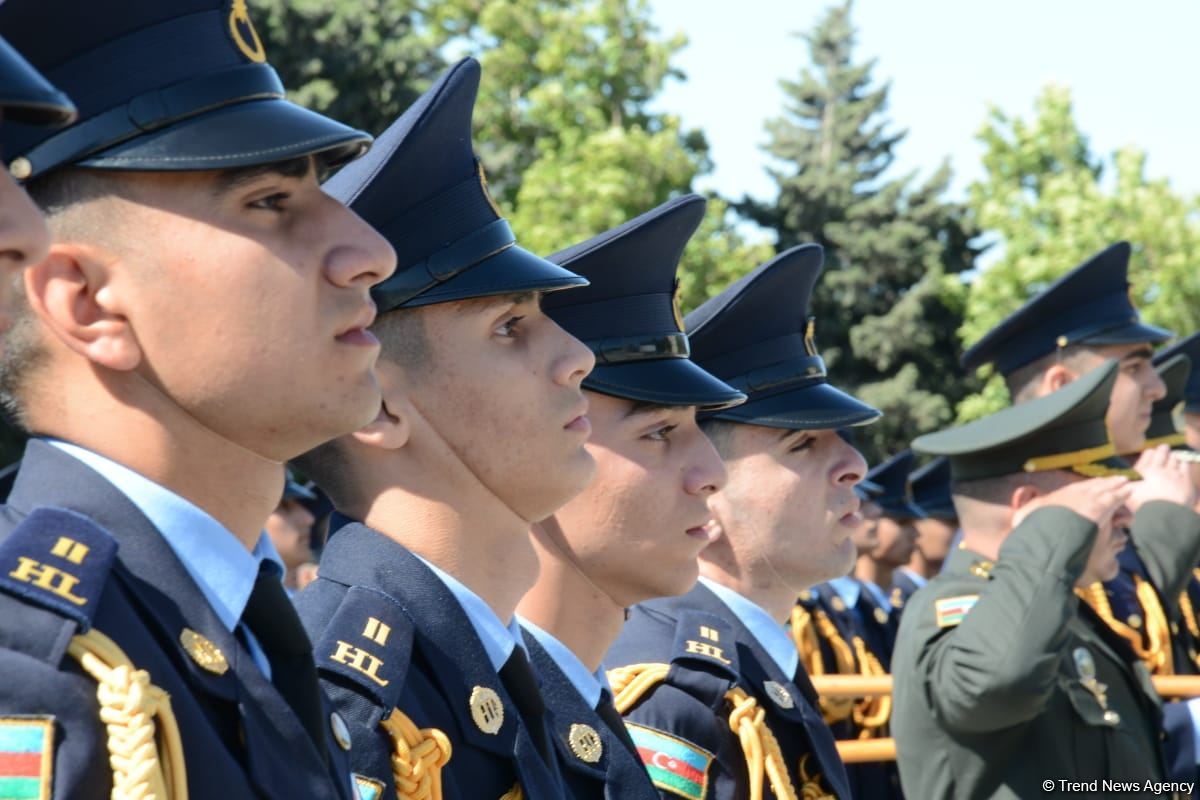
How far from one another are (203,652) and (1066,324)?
19.8 feet

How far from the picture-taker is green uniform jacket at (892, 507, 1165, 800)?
16.8ft

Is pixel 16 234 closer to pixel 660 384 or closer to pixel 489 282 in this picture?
pixel 489 282

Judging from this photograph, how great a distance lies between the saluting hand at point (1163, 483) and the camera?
290 inches

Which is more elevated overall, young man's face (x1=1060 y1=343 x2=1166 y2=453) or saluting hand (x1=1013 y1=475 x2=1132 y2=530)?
saluting hand (x1=1013 y1=475 x2=1132 y2=530)

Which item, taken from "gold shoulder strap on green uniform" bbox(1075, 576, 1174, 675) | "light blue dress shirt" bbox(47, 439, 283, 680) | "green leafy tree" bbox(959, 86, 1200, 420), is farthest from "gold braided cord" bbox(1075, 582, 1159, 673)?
"green leafy tree" bbox(959, 86, 1200, 420)

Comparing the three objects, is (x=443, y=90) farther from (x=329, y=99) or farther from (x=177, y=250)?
(x=329, y=99)

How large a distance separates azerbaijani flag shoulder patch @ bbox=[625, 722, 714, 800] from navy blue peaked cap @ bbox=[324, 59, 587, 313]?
129cm

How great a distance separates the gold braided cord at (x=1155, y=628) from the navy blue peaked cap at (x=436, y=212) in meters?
4.62

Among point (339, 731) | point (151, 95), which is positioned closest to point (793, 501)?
point (339, 731)

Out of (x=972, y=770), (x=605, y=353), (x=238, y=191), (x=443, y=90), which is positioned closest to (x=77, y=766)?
(x=238, y=191)

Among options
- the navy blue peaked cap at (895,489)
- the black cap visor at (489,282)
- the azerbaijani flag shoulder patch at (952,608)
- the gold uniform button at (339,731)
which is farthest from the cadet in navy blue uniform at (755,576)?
the navy blue peaked cap at (895,489)

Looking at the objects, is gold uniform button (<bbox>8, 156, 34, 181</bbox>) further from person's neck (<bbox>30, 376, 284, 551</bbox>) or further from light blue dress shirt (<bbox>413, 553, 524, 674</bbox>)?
light blue dress shirt (<bbox>413, 553, 524, 674</bbox>)

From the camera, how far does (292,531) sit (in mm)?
10719

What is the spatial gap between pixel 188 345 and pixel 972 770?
148 inches
